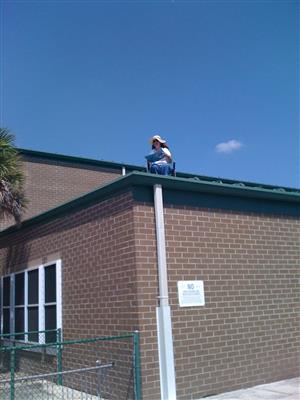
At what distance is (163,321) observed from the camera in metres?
7.59

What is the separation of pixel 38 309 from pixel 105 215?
3416mm

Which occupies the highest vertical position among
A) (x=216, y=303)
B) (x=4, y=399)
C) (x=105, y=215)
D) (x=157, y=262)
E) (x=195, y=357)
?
(x=105, y=215)

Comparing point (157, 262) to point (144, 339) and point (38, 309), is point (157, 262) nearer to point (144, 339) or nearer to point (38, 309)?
point (144, 339)

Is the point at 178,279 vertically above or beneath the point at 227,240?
beneath

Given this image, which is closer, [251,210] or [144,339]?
[144,339]

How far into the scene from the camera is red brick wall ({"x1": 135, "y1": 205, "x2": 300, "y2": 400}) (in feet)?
25.6

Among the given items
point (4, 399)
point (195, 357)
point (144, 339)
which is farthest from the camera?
point (4, 399)

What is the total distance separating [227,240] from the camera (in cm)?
891

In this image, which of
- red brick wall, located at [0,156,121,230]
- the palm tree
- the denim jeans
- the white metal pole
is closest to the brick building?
the white metal pole

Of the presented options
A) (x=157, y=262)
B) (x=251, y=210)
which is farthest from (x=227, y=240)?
(x=157, y=262)

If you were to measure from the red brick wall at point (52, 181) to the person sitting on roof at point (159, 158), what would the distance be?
374 inches

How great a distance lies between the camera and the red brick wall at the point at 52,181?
18.3 meters

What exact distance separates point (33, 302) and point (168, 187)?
4701mm

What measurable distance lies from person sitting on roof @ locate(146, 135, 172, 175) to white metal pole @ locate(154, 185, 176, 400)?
3.20ft
